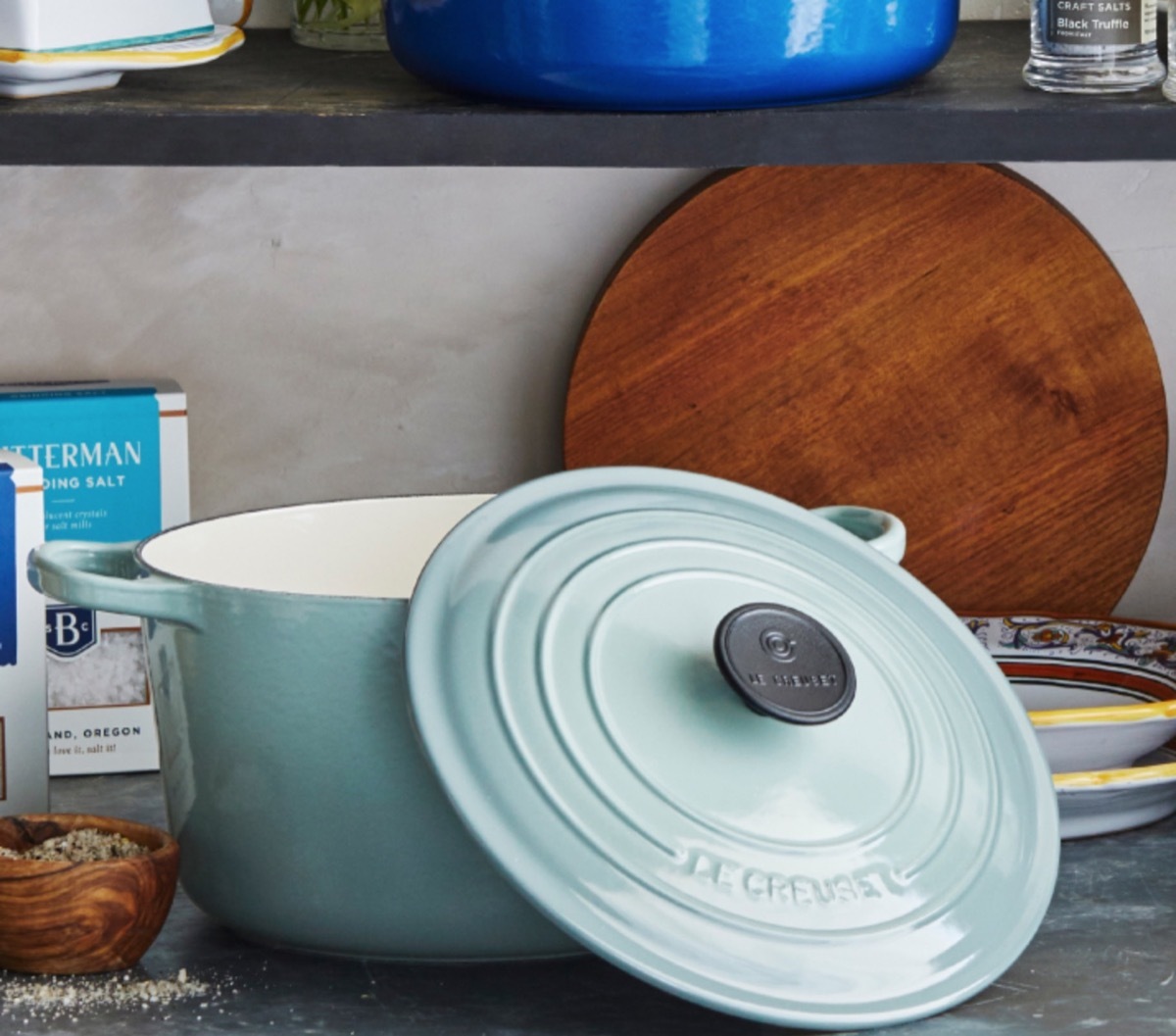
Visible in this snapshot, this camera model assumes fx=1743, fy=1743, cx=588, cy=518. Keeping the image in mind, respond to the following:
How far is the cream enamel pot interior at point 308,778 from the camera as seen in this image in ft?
2.62

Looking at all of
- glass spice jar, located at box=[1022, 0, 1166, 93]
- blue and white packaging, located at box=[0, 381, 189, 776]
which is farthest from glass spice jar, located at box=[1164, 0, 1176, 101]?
blue and white packaging, located at box=[0, 381, 189, 776]

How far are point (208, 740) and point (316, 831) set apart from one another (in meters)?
0.07

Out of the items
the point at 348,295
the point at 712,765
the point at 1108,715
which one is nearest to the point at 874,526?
the point at 1108,715

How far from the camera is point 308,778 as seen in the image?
2.66ft

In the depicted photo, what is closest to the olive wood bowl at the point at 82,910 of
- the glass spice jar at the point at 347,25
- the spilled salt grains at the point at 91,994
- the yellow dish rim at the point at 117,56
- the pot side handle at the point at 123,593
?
the spilled salt grains at the point at 91,994

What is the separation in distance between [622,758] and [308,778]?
6.1 inches

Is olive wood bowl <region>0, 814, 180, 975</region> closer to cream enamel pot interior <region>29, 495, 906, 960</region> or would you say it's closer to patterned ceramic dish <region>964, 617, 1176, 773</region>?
cream enamel pot interior <region>29, 495, 906, 960</region>

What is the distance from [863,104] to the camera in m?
0.86

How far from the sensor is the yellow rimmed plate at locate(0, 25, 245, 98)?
33.6 inches

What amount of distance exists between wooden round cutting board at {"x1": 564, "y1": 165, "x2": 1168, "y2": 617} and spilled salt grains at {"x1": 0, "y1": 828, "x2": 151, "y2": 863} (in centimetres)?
43

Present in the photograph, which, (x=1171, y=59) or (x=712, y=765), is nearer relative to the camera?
(x=712, y=765)

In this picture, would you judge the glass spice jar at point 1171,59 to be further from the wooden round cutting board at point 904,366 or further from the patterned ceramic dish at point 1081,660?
the patterned ceramic dish at point 1081,660

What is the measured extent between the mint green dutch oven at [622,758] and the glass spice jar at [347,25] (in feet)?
1.27

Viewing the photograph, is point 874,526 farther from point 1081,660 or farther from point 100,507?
point 100,507
